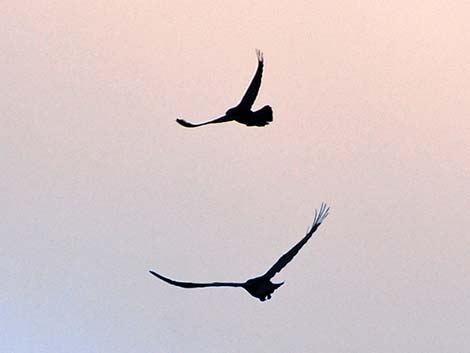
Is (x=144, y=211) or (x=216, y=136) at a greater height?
(x=216, y=136)

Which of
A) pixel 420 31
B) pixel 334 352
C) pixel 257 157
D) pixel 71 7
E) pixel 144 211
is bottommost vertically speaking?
pixel 334 352

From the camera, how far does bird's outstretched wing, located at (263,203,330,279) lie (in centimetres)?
92

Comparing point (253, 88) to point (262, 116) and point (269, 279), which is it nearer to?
point (262, 116)

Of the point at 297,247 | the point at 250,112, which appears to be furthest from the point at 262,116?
the point at 297,247

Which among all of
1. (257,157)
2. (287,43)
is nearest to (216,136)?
(257,157)

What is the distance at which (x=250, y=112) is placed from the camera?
0.90 m

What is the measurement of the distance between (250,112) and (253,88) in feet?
0.11

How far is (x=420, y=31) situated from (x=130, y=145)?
453 millimetres

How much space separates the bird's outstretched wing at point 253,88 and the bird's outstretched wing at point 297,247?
0.18 m

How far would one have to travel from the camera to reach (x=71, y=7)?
891mm

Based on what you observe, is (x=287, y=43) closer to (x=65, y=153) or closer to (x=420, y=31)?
(x=420, y=31)

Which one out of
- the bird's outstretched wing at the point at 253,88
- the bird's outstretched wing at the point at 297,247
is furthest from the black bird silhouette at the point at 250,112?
the bird's outstretched wing at the point at 297,247

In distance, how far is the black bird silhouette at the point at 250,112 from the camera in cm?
89

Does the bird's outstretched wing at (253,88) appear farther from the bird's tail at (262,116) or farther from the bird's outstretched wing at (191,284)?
the bird's outstretched wing at (191,284)
